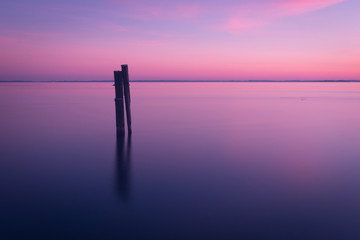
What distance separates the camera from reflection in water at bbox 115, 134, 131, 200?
6.35 meters

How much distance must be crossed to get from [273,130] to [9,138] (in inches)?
462

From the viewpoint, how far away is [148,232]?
4.52 meters

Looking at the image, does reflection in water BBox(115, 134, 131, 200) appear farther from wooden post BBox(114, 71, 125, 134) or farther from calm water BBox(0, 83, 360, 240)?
wooden post BBox(114, 71, 125, 134)

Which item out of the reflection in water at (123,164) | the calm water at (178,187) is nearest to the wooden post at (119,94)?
the reflection in water at (123,164)

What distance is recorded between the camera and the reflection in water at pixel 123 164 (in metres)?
6.35

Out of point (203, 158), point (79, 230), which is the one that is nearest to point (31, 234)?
point (79, 230)

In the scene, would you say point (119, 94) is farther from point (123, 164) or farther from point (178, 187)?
point (178, 187)

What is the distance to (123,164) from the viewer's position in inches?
333

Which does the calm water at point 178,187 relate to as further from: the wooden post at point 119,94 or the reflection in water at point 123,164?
the wooden post at point 119,94

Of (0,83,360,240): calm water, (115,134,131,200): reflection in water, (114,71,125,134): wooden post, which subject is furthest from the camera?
(114,71,125,134): wooden post

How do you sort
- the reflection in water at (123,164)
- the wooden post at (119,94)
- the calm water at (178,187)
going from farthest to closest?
the wooden post at (119,94) → the reflection in water at (123,164) → the calm water at (178,187)

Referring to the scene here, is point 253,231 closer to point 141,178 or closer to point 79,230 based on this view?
point 79,230

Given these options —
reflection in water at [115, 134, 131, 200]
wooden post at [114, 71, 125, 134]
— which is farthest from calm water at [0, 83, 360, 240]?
wooden post at [114, 71, 125, 134]

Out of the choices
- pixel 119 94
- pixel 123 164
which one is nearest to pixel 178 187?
pixel 123 164
